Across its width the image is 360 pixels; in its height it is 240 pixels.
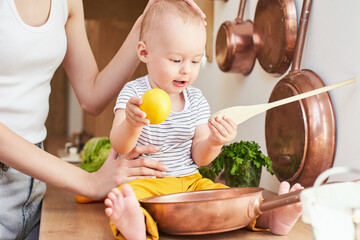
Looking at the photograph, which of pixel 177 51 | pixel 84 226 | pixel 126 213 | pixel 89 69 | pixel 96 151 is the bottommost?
pixel 96 151

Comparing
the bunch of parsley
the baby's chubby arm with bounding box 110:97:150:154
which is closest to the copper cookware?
the bunch of parsley

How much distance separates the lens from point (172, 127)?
1012mm

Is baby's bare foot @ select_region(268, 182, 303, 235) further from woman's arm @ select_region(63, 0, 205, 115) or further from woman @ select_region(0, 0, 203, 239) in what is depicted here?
woman's arm @ select_region(63, 0, 205, 115)

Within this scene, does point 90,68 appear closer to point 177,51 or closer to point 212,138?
point 177,51

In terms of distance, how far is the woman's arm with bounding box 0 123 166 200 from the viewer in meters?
0.87

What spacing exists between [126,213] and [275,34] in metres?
0.75

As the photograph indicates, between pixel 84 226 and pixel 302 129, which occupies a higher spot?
pixel 302 129

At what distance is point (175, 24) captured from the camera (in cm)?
93

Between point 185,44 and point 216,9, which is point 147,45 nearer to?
point 185,44

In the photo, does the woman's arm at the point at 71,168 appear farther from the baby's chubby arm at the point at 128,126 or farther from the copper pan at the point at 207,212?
the copper pan at the point at 207,212

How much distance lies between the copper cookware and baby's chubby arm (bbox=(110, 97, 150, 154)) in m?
0.49

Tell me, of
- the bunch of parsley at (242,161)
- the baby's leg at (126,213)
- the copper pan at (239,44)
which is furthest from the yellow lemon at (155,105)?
the copper pan at (239,44)

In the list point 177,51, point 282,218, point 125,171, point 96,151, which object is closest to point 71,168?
point 125,171

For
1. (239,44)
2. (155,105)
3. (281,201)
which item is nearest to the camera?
(281,201)
